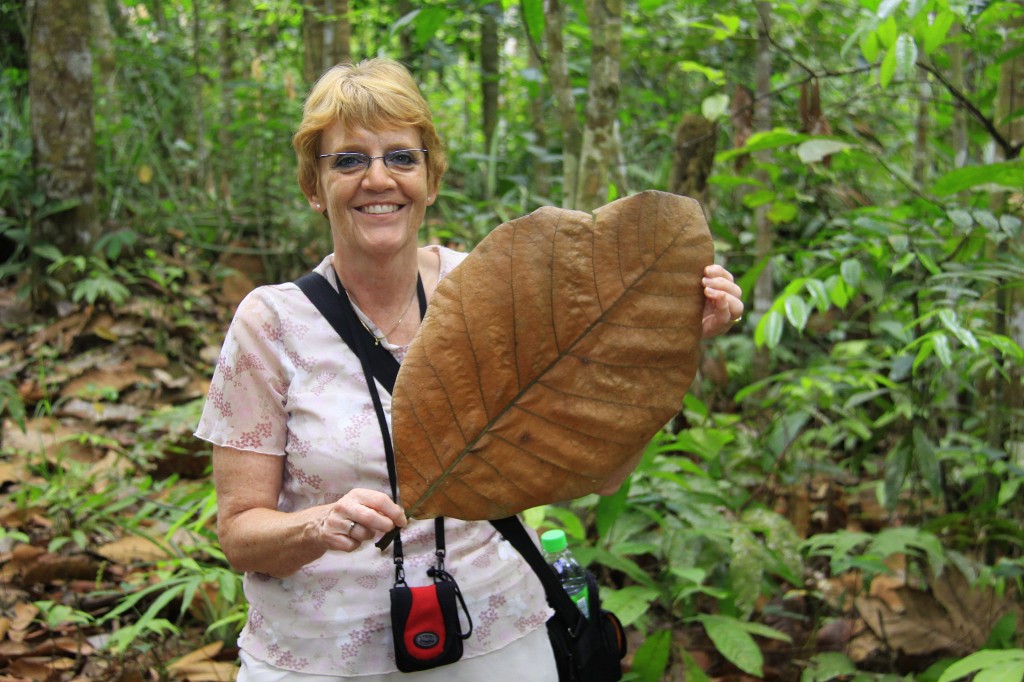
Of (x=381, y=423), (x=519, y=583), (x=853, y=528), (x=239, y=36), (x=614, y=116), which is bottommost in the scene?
(x=853, y=528)

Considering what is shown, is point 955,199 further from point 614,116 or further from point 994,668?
point 994,668

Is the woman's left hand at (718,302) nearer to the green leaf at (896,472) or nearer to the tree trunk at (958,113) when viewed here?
the green leaf at (896,472)

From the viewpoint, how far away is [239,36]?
7328mm

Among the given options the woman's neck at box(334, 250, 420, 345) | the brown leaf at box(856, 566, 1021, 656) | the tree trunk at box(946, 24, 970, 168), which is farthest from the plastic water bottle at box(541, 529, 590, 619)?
the tree trunk at box(946, 24, 970, 168)

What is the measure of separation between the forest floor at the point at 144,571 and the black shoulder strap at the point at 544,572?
606 mm

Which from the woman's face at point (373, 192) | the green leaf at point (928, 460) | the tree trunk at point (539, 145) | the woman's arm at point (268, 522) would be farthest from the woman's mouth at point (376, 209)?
the tree trunk at point (539, 145)

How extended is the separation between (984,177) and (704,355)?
200 cm

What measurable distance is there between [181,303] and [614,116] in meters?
3.40

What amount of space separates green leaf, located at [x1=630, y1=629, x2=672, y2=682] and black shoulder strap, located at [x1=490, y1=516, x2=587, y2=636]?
0.53 metres

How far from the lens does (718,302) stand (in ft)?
3.98

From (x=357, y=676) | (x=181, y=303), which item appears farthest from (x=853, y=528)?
(x=181, y=303)

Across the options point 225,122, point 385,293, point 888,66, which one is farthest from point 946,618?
point 225,122

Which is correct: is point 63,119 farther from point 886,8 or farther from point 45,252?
point 886,8

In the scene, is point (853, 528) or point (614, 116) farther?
point (853, 528)
